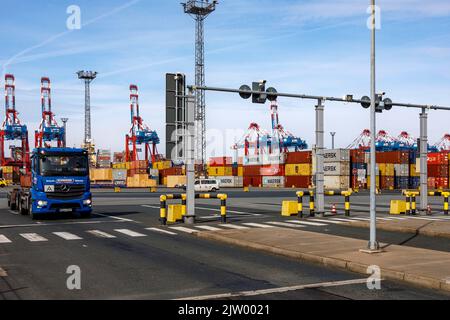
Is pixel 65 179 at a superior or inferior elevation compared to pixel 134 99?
inferior

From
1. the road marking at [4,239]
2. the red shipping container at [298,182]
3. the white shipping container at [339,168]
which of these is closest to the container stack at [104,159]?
the red shipping container at [298,182]

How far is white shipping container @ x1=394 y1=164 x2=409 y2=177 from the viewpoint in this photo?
72188mm

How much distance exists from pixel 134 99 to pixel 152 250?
117 m

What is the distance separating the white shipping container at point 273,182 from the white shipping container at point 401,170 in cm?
1969

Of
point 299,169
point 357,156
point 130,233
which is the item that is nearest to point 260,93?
point 130,233

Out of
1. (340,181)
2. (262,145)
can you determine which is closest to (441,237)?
(340,181)

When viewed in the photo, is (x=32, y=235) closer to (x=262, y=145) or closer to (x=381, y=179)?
(x=381, y=179)

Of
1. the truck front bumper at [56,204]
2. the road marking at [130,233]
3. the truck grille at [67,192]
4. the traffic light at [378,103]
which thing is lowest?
the road marking at [130,233]

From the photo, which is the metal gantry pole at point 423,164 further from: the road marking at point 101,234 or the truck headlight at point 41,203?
the truck headlight at point 41,203

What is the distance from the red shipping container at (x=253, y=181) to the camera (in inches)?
3583

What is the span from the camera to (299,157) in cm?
7925

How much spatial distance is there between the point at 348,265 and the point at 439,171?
61.0 meters

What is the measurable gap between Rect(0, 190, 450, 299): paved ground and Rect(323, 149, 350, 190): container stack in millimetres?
51938
